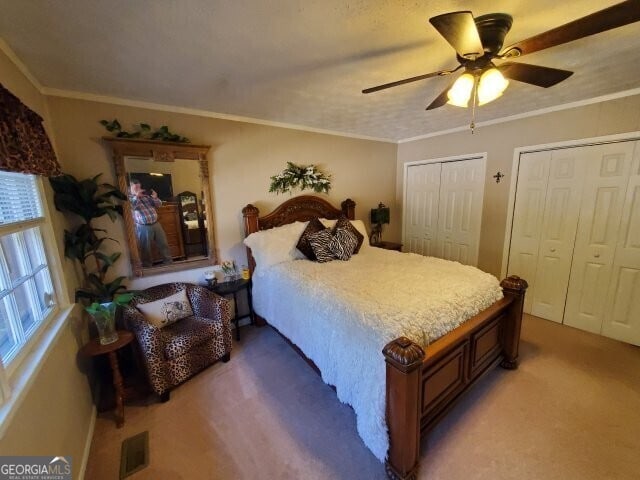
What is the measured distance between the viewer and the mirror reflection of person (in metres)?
2.38

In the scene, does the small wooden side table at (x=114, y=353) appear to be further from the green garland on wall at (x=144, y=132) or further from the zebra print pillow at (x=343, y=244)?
the zebra print pillow at (x=343, y=244)

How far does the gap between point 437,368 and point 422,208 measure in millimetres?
3007

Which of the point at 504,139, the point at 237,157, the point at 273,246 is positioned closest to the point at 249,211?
the point at 273,246

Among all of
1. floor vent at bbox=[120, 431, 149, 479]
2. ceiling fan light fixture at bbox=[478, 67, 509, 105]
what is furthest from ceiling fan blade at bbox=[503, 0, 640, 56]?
floor vent at bbox=[120, 431, 149, 479]

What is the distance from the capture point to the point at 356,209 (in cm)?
407

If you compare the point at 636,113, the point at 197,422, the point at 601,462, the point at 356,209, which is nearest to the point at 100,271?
the point at 197,422

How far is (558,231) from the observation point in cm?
287

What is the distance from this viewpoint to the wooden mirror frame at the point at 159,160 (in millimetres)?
2254

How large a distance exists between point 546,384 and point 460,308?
113 centimetres

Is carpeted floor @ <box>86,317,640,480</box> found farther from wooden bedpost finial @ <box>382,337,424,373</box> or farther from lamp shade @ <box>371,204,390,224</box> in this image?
lamp shade @ <box>371,204,390,224</box>

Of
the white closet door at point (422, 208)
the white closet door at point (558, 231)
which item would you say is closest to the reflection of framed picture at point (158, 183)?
the white closet door at point (422, 208)

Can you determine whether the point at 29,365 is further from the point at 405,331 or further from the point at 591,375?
the point at 591,375

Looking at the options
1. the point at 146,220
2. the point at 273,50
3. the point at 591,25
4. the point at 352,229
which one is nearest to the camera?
the point at 591,25

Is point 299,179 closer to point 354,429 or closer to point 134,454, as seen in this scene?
point 354,429
